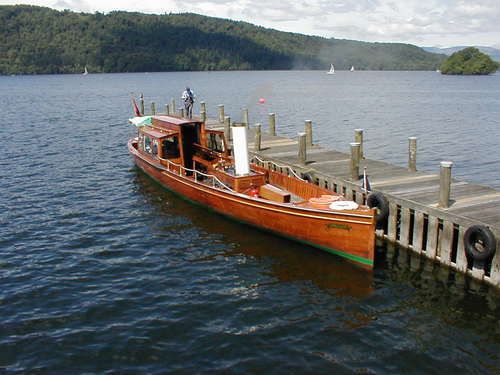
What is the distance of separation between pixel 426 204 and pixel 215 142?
1099 centimetres

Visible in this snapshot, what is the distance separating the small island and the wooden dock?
6169 inches

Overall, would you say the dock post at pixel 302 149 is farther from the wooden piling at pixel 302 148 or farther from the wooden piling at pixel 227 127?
the wooden piling at pixel 227 127

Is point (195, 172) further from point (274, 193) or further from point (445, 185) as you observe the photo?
point (445, 185)

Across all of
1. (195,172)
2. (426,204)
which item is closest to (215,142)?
(195,172)

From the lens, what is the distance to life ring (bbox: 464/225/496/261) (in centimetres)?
1272

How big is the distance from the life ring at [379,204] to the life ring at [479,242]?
10.5 ft

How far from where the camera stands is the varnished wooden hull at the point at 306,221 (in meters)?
14.6

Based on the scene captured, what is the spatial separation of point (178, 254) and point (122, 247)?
7.00 ft

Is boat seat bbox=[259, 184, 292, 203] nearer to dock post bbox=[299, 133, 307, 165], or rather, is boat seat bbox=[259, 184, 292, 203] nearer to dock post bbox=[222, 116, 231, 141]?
dock post bbox=[299, 133, 307, 165]

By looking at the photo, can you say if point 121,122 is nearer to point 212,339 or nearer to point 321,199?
point 321,199

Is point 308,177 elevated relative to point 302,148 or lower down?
lower down

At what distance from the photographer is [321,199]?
16219 mm

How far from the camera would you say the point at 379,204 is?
643 inches

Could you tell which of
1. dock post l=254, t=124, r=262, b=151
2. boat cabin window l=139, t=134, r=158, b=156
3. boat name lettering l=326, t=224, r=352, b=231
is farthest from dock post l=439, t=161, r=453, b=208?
boat cabin window l=139, t=134, r=158, b=156
